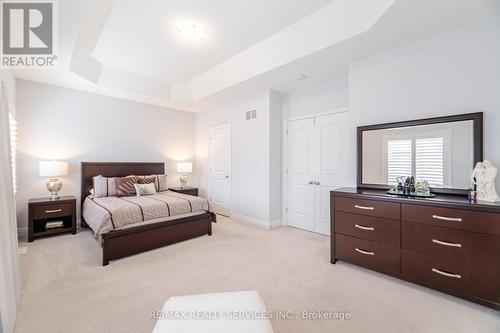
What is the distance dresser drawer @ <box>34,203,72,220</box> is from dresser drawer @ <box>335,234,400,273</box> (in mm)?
4372

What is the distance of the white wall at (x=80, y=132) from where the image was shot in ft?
12.5

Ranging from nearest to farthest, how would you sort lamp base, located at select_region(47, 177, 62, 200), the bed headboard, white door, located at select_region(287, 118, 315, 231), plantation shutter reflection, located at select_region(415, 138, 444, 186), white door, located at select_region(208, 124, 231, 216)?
plantation shutter reflection, located at select_region(415, 138, 444, 186) < lamp base, located at select_region(47, 177, 62, 200) < white door, located at select_region(287, 118, 315, 231) < the bed headboard < white door, located at select_region(208, 124, 231, 216)

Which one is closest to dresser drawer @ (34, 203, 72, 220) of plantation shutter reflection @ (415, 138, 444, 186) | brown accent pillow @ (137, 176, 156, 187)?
brown accent pillow @ (137, 176, 156, 187)

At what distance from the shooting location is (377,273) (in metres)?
2.52

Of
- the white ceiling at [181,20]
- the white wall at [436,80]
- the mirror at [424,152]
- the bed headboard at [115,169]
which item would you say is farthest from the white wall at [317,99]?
the bed headboard at [115,169]

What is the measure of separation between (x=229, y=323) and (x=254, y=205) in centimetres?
334

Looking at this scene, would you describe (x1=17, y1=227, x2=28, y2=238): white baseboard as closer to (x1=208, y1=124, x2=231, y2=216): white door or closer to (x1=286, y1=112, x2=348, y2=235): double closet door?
(x1=208, y1=124, x2=231, y2=216): white door

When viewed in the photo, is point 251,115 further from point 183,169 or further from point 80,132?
point 80,132

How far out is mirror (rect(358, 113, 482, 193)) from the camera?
2273mm

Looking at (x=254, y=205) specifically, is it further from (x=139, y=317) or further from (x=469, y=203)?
(x=469, y=203)

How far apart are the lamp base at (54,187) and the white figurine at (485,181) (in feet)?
19.0

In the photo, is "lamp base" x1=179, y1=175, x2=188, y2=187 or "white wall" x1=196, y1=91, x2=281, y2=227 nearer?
"white wall" x1=196, y1=91, x2=281, y2=227

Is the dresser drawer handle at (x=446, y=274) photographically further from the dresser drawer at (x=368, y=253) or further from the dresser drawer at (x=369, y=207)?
the dresser drawer at (x=369, y=207)

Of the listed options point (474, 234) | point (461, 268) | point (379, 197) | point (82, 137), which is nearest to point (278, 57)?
point (379, 197)
